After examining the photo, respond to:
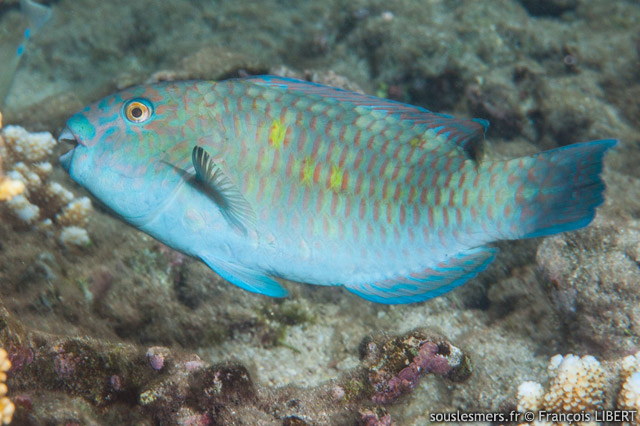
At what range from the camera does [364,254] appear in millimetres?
2193

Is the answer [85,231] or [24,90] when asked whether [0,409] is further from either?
[24,90]

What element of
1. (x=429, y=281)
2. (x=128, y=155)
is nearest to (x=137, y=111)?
(x=128, y=155)

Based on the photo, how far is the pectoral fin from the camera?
2.01 meters

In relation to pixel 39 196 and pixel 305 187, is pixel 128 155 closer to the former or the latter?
pixel 305 187

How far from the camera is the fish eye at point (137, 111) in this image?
2.18 m

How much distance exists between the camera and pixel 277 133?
218 cm

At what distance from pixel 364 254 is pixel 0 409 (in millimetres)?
1738

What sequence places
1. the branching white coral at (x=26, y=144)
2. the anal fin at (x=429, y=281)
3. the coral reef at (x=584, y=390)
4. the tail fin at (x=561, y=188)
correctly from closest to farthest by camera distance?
1. the tail fin at (x=561, y=188)
2. the anal fin at (x=429, y=281)
3. the coral reef at (x=584, y=390)
4. the branching white coral at (x=26, y=144)

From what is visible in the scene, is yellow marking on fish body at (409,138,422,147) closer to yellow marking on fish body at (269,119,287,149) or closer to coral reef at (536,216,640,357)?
yellow marking on fish body at (269,119,287,149)

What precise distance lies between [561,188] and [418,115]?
775 millimetres

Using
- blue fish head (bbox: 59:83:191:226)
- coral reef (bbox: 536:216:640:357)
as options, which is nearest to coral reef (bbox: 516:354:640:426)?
coral reef (bbox: 536:216:640:357)

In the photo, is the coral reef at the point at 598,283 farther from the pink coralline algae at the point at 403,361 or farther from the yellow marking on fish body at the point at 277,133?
the yellow marking on fish body at the point at 277,133

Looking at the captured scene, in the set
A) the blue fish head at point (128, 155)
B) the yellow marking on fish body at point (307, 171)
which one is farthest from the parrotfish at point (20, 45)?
the yellow marking on fish body at point (307, 171)

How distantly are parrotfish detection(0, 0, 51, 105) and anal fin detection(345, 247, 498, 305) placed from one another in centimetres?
651
